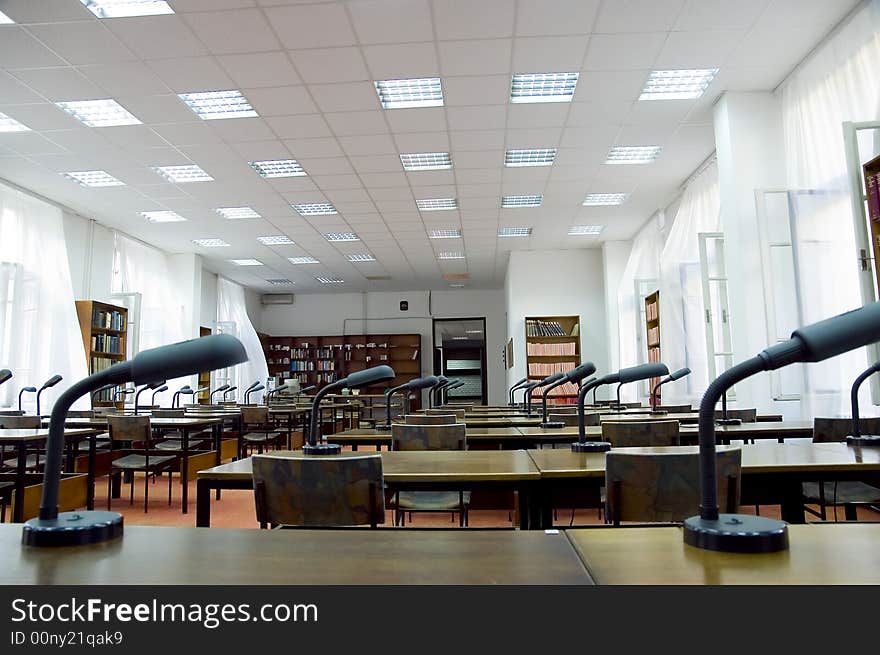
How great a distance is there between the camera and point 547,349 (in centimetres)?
1125

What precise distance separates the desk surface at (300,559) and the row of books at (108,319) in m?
8.72

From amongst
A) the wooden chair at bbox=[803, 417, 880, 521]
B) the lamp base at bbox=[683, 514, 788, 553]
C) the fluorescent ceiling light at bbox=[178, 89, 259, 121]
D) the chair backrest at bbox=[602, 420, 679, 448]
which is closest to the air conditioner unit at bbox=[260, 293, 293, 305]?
the fluorescent ceiling light at bbox=[178, 89, 259, 121]

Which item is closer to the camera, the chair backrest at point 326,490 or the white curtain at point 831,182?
the chair backrest at point 326,490

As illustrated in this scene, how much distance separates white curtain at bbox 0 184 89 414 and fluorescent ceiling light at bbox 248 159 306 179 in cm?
315

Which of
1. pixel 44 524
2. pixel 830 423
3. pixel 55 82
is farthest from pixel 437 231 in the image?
pixel 44 524

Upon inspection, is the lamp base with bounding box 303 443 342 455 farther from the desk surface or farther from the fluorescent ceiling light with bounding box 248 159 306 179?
the fluorescent ceiling light with bounding box 248 159 306 179

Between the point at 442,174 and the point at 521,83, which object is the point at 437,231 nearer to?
A: the point at 442,174

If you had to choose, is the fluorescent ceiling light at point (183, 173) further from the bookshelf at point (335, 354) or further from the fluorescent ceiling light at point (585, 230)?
the bookshelf at point (335, 354)

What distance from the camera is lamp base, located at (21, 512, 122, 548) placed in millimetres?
902

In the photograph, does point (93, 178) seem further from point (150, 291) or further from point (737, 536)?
point (737, 536)

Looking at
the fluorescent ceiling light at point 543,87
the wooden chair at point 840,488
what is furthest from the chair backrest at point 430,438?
the fluorescent ceiling light at point 543,87

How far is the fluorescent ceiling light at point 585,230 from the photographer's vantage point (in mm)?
10001

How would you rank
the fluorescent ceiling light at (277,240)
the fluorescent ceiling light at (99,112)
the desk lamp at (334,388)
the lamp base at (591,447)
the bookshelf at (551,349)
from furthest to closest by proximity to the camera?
the bookshelf at (551,349), the fluorescent ceiling light at (277,240), the fluorescent ceiling light at (99,112), the lamp base at (591,447), the desk lamp at (334,388)

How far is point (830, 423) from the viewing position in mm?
2969
